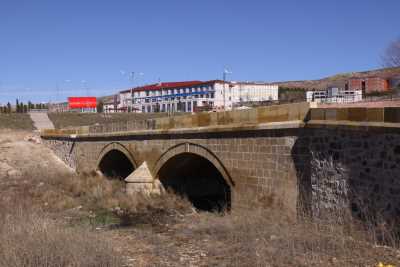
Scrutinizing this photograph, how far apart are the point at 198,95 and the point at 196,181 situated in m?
42.9

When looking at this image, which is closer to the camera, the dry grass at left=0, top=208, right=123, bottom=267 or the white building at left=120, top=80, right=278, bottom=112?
the dry grass at left=0, top=208, right=123, bottom=267

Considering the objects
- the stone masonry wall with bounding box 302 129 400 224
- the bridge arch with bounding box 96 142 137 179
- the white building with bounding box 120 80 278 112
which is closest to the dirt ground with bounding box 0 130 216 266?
the bridge arch with bounding box 96 142 137 179

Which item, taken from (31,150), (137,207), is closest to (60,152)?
(31,150)

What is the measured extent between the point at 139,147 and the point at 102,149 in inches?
167

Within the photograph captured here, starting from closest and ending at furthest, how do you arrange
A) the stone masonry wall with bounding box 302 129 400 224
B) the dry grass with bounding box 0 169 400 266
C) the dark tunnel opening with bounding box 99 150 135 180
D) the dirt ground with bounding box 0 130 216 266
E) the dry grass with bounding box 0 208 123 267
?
the dry grass with bounding box 0 208 123 267, the dry grass with bounding box 0 169 400 266, the stone masonry wall with bounding box 302 129 400 224, the dirt ground with bounding box 0 130 216 266, the dark tunnel opening with bounding box 99 150 135 180

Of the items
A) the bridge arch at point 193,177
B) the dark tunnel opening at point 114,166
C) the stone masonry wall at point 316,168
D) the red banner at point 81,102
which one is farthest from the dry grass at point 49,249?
the red banner at point 81,102

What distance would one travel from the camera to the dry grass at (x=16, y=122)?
36981 mm

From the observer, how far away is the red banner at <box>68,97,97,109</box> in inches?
2466

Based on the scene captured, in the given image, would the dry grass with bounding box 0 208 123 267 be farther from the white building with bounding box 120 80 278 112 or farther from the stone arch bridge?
the white building with bounding box 120 80 278 112

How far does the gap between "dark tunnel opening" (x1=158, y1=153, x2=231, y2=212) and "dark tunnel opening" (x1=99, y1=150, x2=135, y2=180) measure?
4.86 m

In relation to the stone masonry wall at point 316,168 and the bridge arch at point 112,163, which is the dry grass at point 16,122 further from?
the stone masonry wall at point 316,168

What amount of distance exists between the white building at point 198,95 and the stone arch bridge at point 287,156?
22.0 m

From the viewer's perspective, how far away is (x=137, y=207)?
1436cm

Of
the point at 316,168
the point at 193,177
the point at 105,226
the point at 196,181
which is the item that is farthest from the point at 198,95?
the point at 316,168
